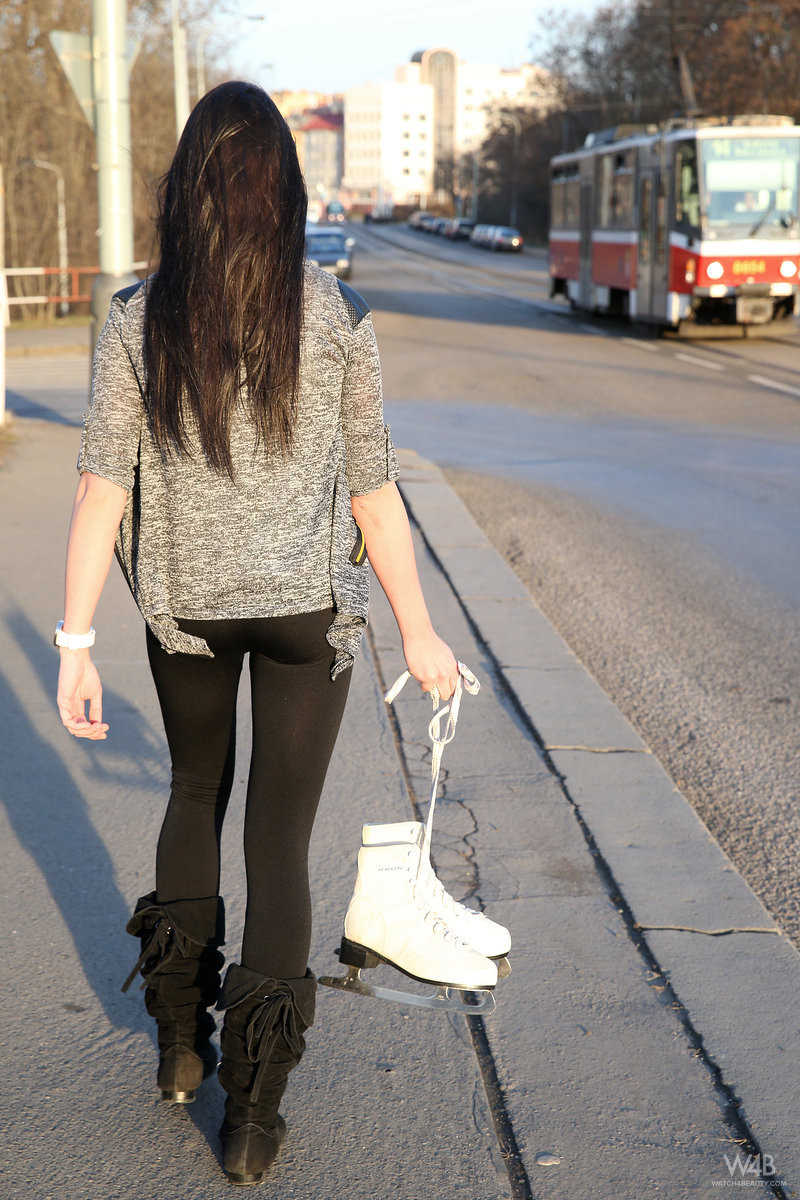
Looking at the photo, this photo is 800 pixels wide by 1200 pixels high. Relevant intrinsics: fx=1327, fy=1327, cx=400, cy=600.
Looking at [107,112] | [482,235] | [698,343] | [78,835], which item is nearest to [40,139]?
[698,343]

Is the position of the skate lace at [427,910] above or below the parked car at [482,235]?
below

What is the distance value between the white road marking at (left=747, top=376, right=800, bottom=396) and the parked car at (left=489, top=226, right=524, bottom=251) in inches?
2229

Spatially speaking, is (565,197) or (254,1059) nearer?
(254,1059)

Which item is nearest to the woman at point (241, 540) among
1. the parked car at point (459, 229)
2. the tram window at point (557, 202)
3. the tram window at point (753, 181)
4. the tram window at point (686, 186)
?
the tram window at point (686, 186)

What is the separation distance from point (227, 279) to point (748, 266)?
19259mm

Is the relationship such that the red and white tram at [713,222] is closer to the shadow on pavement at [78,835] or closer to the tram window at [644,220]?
the tram window at [644,220]

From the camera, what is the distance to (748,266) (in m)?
20.0

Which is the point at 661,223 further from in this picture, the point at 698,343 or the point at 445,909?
the point at 445,909

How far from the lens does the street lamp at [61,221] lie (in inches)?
992

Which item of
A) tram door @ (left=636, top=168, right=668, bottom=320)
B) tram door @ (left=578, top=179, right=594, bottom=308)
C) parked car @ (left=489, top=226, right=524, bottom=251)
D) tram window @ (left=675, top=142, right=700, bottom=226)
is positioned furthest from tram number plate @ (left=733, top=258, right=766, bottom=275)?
parked car @ (left=489, top=226, right=524, bottom=251)

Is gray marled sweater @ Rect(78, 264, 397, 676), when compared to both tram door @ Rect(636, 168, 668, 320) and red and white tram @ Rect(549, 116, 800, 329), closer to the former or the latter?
red and white tram @ Rect(549, 116, 800, 329)

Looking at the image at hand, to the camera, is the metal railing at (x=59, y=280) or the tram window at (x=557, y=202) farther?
the tram window at (x=557, y=202)

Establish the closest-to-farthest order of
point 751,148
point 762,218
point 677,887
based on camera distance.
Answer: point 677,887
point 762,218
point 751,148

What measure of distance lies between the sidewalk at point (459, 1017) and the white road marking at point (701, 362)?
14.0m
